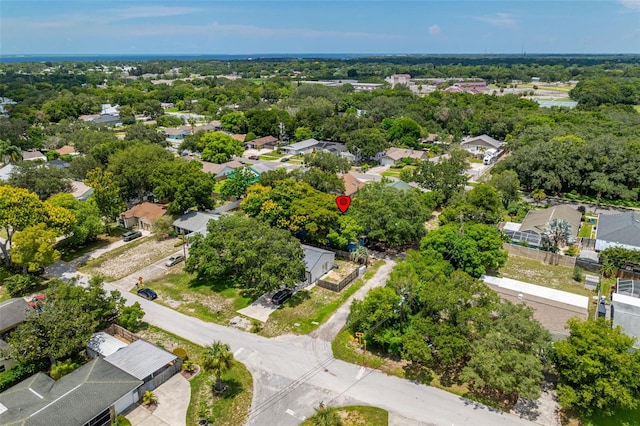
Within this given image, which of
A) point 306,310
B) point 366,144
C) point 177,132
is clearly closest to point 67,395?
point 306,310

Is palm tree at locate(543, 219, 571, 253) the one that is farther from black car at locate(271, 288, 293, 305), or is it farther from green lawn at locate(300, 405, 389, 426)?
green lawn at locate(300, 405, 389, 426)

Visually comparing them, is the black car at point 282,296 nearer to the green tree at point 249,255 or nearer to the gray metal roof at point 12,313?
the green tree at point 249,255

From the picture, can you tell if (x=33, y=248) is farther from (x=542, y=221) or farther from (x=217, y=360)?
(x=542, y=221)

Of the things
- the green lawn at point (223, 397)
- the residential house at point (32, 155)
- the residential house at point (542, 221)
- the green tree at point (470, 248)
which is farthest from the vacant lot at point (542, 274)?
the residential house at point (32, 155)

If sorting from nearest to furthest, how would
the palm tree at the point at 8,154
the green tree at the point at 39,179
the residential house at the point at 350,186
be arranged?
the green tree at the point at 39,179 < the residential house at the point at 350,186 < the palm tree at the point at 8,154

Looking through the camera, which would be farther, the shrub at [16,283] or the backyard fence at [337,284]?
the backyard fence at [337,284]

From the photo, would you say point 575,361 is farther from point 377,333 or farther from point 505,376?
point 377,333

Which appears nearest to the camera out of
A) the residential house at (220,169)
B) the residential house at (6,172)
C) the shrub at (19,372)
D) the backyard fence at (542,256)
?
the shrub at (19,372)
